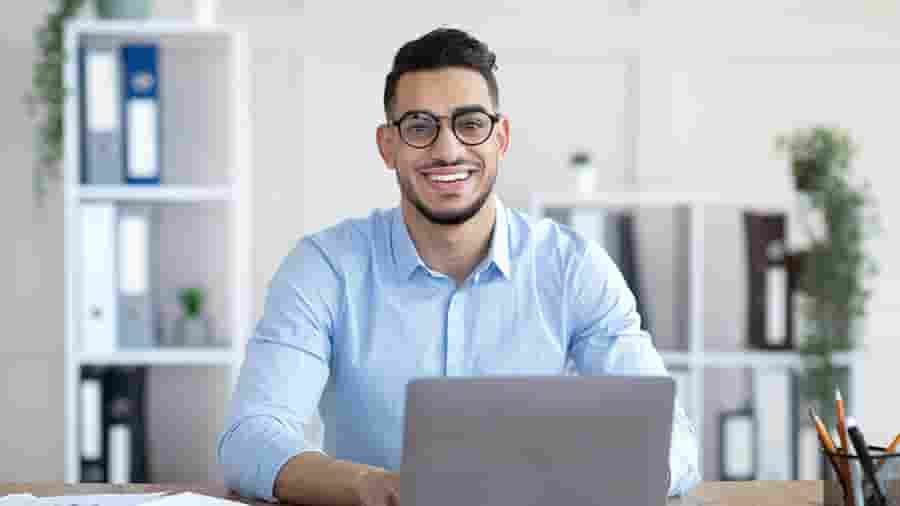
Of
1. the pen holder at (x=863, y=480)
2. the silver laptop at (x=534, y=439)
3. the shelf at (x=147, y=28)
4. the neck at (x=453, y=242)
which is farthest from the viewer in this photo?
the shelf at (x=147, y=28)

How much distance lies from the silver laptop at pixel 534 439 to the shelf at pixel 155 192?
1.96 meters

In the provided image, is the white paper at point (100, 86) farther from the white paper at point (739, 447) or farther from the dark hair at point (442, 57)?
the white paper at point (739, 447)

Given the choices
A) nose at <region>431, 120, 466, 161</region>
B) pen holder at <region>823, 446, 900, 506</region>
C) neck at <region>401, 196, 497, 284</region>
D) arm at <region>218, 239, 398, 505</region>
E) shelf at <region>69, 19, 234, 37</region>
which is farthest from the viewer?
shelf at <region>69, 19, 234, 37</region>

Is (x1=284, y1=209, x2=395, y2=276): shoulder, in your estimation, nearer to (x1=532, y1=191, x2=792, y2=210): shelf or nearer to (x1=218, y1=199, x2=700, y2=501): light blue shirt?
(x1=218, y1=199, x2=700, y2=501): light blue shirt

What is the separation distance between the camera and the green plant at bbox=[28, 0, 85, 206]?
2895 mm

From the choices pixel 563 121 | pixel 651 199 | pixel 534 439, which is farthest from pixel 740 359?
pixel 534 439

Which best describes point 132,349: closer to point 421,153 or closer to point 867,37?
point 421,153

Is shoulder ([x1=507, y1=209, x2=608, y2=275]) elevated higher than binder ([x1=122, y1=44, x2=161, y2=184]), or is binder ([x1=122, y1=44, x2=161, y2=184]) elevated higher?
binder ([x1=122, y1=44, x2=161, y2=184])

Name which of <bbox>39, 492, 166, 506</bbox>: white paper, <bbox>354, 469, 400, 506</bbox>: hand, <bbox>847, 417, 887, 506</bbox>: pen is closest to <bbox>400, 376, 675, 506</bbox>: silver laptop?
<bbox>354, 469, 400, 506</bbox>: hand

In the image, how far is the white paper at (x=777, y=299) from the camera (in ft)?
9.72

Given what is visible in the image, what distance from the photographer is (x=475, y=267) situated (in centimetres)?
175

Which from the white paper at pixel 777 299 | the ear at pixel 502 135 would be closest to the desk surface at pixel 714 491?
the ear at pixel 502 135

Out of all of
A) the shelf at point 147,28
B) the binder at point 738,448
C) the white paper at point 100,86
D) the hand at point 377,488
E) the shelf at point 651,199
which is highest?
the shelf at point 147,28

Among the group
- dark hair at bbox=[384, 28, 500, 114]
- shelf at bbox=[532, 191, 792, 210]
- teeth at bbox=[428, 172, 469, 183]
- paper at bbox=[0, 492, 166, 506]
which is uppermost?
dark hair at bbox=[384, 28, 500, 114]
